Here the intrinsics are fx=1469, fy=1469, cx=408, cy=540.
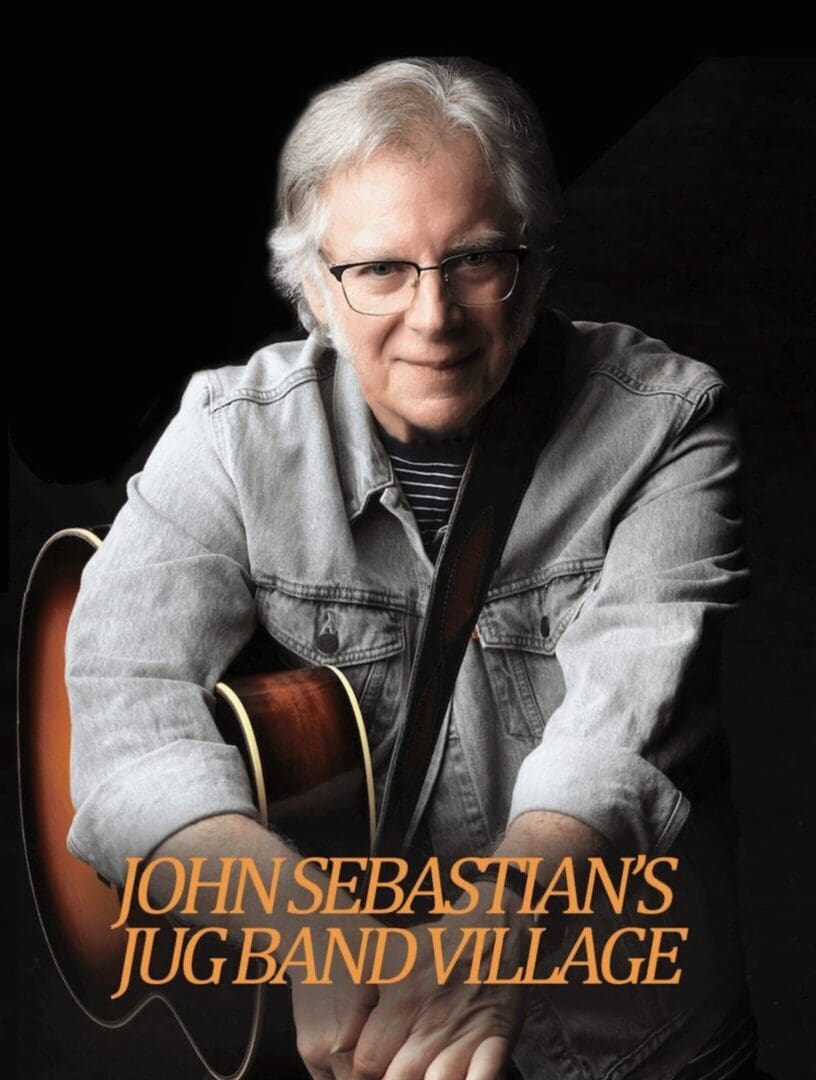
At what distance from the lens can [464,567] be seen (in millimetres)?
1030

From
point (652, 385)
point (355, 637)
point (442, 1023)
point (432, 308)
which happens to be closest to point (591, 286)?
point (652, 385)

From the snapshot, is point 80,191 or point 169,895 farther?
Answer: point 80,191

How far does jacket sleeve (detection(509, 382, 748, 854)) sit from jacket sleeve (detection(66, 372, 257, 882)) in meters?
0.22

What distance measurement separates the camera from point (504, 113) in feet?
3.17

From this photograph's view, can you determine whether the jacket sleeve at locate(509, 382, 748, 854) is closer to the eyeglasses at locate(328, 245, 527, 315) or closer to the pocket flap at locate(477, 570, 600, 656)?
the pocket flap at locate(477, 570, 600, 656)

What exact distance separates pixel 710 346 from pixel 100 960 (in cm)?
68

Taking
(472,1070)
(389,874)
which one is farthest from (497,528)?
(472,1070)

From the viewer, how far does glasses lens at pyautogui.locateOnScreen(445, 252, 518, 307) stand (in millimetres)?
951

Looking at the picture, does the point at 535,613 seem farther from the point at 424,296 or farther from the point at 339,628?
the point at 424,296

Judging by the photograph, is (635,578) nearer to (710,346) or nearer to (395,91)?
(710,346)

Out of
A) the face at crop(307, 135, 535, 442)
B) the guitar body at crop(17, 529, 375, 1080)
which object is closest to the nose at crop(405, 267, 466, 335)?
the face at crop(307, 135, 535, 442)

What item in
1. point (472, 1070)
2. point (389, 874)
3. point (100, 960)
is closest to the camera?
point (472, 1070)

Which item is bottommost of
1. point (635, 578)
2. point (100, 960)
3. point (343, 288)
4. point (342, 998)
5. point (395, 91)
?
point (100, 960)

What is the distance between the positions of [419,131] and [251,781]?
0.45 m
